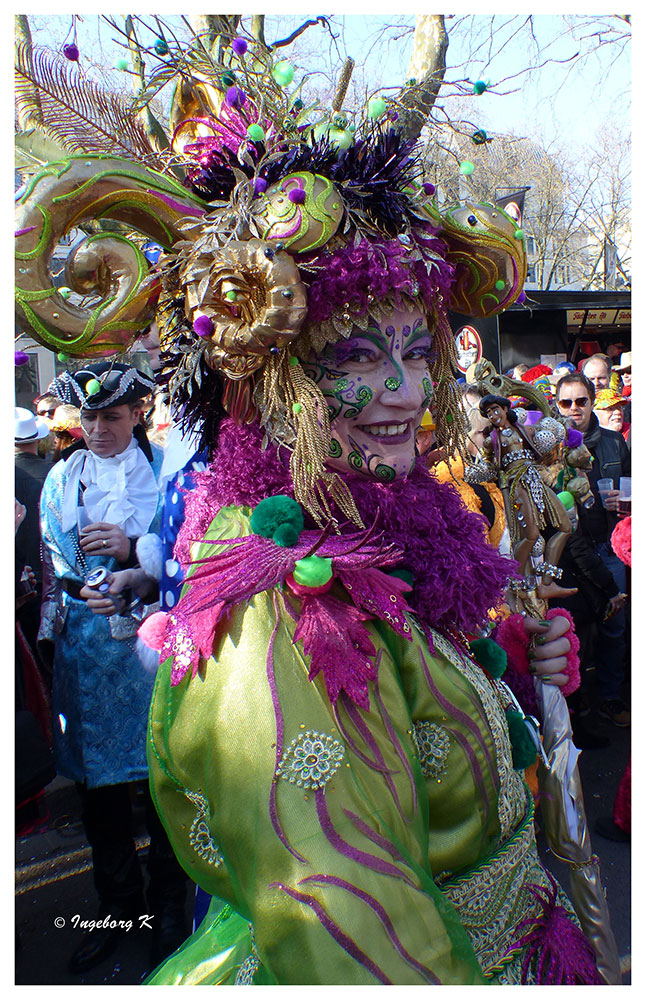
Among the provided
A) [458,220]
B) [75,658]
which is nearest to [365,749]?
[458,220]

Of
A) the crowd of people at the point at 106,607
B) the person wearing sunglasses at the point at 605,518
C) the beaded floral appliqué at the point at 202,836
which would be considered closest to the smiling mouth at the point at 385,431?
the beaded floral appliqué at the point at 202,836

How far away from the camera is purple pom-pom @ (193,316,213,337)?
131 cm

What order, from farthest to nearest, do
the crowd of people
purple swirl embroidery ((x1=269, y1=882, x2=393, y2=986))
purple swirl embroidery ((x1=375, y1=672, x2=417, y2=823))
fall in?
1. the crowd of people
2. purple swirl embroidery ((x1=375, y1=672, x2=417, y2=823))
3. purple swirl embroidery ((x1=269, y1=882, x2=393, y2=986))

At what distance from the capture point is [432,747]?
1.31 m

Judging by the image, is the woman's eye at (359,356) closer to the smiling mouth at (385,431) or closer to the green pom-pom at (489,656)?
the smiling mouth at (385,431)

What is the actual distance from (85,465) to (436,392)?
2.23m

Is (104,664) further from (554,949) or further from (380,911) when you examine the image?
(380,911)

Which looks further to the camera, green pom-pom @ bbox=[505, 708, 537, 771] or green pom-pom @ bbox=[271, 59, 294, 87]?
green pom-pom @ bbox=[505, 708, 537, 771]

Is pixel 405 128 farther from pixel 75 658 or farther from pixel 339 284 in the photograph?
pixel 75 658

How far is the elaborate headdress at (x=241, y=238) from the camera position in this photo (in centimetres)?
129

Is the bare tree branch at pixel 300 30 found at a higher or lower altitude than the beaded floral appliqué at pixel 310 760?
higher

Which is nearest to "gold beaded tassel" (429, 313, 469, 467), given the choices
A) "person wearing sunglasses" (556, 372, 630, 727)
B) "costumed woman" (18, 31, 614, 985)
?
"costumed woman" (18, 31, 614, 985)

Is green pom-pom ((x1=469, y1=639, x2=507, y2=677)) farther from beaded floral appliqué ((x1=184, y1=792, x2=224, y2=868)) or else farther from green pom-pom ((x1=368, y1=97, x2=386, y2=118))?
green pom-pom ((x1=368, y1=97, x2=386, y2=118))

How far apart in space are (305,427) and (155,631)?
20.4 inches
